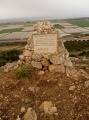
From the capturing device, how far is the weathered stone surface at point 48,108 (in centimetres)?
820

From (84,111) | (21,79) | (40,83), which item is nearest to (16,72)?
(21,79)

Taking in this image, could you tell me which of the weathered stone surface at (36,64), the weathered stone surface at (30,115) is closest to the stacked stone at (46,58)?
the weathered stone surface at (36,64)

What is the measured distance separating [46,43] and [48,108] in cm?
364

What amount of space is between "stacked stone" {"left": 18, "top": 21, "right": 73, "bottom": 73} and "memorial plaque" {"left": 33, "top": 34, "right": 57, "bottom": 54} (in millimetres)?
177

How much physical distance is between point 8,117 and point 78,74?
4.02m

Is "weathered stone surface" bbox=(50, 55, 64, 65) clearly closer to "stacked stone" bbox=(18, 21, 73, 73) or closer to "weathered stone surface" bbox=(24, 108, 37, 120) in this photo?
"stacked stone" bbox=(18, 21, 73, 73)

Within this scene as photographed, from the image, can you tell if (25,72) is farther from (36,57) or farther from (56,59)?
(56,59)

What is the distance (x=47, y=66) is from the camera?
1063 centimetres

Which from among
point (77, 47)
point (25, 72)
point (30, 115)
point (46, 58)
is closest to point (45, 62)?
point (46, 58)

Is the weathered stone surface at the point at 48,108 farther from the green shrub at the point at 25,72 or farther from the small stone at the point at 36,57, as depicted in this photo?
the small stone at the point at 36,57

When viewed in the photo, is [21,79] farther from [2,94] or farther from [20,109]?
[20,109]

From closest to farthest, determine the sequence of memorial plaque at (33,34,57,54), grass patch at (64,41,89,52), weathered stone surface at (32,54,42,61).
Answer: weathered stone surface at (32,54,42,61), memorial plaque at (33,34,57,54), grass patch at (64,41,89,52)

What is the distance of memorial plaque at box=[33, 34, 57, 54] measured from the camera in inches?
426

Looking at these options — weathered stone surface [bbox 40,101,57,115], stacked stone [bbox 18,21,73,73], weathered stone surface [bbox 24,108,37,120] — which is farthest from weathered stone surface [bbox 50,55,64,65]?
weathered stone surface [bbox 24,108,37,120]
